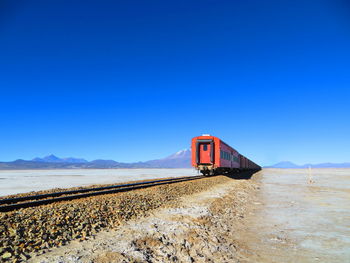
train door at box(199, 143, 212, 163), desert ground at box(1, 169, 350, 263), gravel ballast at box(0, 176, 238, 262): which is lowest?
desert ground at box(1, 169, 350, 263)

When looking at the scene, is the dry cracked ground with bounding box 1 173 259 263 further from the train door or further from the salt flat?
the train door

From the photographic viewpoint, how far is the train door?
23.2m

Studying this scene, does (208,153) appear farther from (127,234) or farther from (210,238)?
(127,234)

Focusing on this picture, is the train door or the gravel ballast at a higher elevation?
the train door

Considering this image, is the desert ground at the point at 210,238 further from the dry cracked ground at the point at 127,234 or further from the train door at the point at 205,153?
the train door at the point at 205,153

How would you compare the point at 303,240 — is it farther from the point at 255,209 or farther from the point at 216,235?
the point at 255,209

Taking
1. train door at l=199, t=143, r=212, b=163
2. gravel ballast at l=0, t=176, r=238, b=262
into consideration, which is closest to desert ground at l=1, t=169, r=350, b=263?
gravel ballast at l=0, t=176, r=238, b=262

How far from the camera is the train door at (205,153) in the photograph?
23.2m

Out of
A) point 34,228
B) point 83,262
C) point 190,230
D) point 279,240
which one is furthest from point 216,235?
point 34,228

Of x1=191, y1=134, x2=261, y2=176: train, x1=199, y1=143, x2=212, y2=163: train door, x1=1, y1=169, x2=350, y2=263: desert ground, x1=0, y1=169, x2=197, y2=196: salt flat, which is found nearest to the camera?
x1=1, y1=169, x2=350, y2=263: desert ground

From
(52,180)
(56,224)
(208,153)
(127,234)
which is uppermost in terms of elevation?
(208,153)

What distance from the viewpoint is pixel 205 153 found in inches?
923

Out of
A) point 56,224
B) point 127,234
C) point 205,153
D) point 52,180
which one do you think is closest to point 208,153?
point 205,153

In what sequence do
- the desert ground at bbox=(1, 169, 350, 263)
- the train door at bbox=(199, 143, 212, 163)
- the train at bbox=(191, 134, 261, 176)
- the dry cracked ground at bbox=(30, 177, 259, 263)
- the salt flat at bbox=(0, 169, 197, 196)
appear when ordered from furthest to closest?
the train door at bbox=(199, 143, 212, 163)
the train at bbox=(191, 134, 261, 176)
the salt flat at bbox=(0, 169, 197, 196)
the desert ground at bbox=(1, 169, 350, 263)
the dry cracked ground at bbox=(30, 177, 259, 263)
